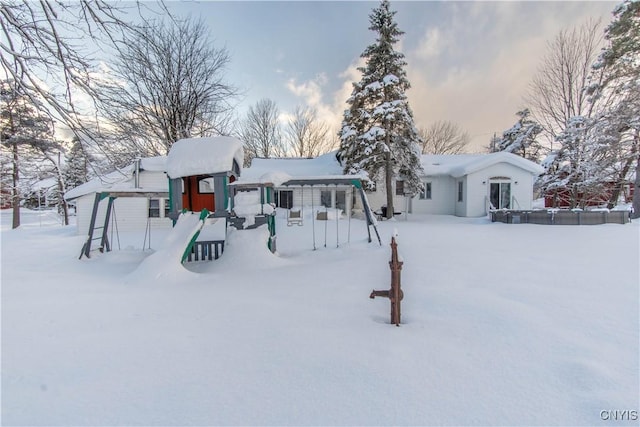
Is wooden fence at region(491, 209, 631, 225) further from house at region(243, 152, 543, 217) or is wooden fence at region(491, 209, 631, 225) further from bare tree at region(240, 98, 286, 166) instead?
bare tree at region(240, 98, 286, 166)

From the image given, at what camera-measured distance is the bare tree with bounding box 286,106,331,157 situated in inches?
1236

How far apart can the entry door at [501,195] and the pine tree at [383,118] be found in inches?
192

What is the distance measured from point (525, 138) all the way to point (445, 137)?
1080 centimetres

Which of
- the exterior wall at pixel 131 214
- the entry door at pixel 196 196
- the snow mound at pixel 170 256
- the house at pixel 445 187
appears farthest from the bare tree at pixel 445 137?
the snow mound at pixel 170 256

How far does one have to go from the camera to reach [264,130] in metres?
31.1

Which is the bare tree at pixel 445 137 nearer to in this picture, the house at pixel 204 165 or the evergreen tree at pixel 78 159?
the house at pixel 204 165

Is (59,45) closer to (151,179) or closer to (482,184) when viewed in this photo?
(151,179)

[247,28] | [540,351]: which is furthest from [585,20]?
[540,351]

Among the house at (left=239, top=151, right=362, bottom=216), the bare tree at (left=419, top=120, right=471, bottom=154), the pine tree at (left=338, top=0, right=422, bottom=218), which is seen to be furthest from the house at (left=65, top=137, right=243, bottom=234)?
the bare tree at (left=419, top=120, right=471, bottom=154)

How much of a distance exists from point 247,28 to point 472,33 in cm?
990

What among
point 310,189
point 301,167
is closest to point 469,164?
point 310,189

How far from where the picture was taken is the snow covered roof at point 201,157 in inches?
271

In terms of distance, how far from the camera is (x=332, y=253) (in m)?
7.86

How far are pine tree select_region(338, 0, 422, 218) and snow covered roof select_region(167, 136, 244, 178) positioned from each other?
10677 mm
